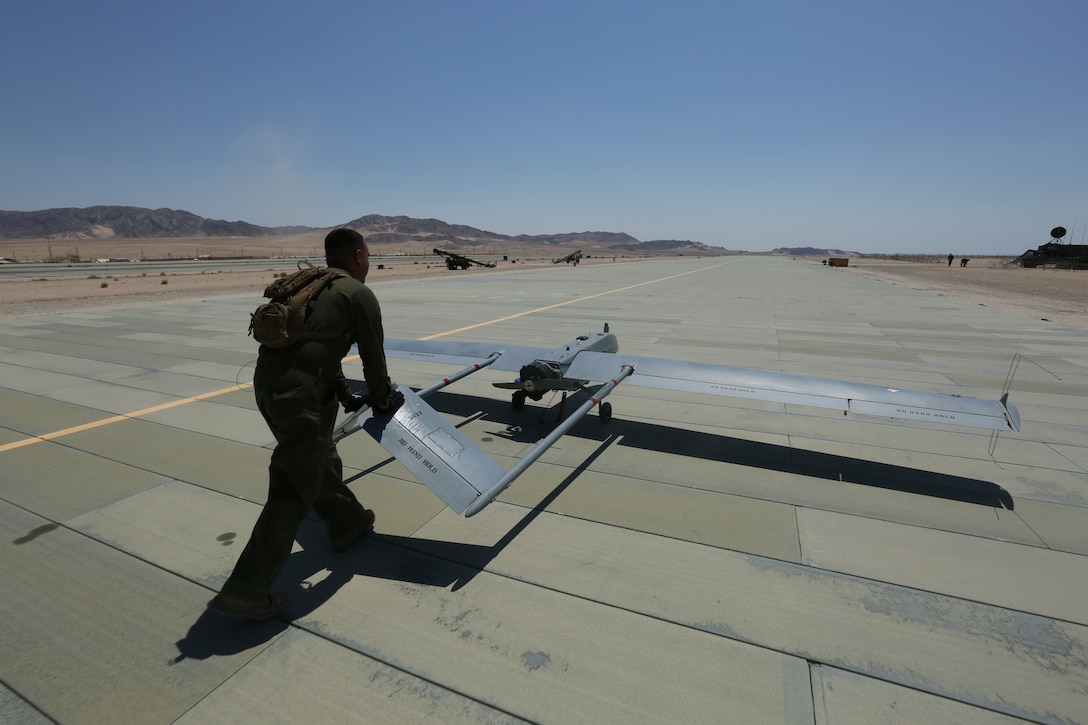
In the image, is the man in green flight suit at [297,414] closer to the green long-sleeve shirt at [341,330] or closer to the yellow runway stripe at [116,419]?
the green long-sleeve shirt at [341,330]

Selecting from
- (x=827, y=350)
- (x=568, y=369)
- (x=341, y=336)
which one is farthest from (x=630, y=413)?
(x=827, y=350)

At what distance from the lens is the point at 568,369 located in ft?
26.7

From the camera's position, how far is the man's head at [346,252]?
14.3ft

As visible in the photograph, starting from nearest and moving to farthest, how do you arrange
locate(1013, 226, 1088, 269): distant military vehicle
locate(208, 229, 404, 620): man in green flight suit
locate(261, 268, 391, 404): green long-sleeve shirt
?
locate(208, 229, 404, 620): man in green flight suit → locate(261, 268, 391, 404): green long-sleeve shirt → locate(1013, 226, 1088, 269): distant military vehicle

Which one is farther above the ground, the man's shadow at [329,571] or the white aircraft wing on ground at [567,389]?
the white aircraft wing on ground at [567,389]

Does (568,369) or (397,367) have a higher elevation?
(568,369)

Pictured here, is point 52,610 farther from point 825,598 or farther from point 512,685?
point 825,598

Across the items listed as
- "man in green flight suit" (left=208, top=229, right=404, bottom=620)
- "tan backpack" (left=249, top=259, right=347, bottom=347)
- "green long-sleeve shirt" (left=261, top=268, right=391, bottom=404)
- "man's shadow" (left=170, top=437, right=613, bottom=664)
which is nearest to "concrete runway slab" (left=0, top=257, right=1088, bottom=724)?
"man's shadow" (left=170, top=437, right=613, bottom=664)

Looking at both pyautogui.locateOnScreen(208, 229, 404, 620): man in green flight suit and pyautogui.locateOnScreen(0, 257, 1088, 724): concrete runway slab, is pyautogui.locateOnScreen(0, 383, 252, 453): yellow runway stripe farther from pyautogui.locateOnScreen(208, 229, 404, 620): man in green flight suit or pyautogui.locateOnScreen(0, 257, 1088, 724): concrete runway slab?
pyautogui.locateOnScreen(208, 229, 404, 620): man in green flight suit

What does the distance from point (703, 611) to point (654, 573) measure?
0.59m

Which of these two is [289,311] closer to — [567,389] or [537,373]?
[537,373]

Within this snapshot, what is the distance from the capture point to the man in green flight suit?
12.4 feet

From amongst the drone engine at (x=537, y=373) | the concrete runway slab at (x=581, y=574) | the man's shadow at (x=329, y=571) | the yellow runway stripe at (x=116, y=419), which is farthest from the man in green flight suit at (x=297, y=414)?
the yellow runway stripe at (x=116, y=419)

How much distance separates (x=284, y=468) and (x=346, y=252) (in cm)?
191
